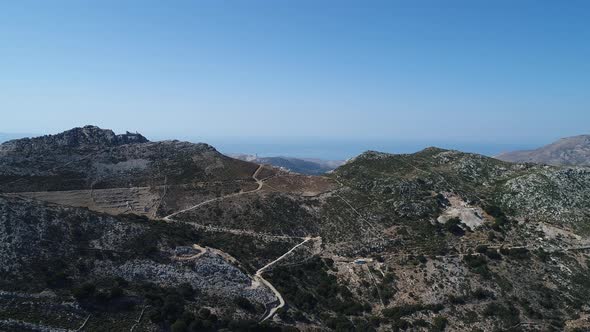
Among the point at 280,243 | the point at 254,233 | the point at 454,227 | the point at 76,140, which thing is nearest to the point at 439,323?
the point at 454,227

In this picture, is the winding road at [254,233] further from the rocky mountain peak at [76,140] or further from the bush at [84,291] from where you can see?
the rocky mountain peak at [76,140]

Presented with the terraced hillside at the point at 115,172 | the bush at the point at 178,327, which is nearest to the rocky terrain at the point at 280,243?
the bush at the point at 178,327

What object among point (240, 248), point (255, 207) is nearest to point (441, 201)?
point (255, 207)

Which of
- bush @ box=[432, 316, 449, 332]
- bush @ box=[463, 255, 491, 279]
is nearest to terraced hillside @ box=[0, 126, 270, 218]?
bush @ box=[463, 255, 491, 279]

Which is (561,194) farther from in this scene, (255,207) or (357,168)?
(255,207)

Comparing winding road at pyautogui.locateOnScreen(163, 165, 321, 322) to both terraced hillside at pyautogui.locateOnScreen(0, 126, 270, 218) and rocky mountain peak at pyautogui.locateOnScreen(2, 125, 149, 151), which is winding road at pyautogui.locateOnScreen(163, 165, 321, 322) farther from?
rocky mountain peak at pyautogui.locateOnScreen(2, 125, 149, 151)

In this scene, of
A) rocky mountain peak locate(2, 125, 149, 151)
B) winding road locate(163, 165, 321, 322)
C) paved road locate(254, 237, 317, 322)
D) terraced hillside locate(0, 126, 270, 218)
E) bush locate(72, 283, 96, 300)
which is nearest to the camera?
bush locate(72, 283, 96, 300)

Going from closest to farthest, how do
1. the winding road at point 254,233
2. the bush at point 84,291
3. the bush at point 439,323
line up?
the bush at point 84,291, the winding road at point 254,233, the bush at point 439,323

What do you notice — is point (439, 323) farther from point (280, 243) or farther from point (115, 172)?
point (115, 172)

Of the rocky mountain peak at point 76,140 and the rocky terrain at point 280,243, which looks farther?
the rocky mountain peak at point 76,140
